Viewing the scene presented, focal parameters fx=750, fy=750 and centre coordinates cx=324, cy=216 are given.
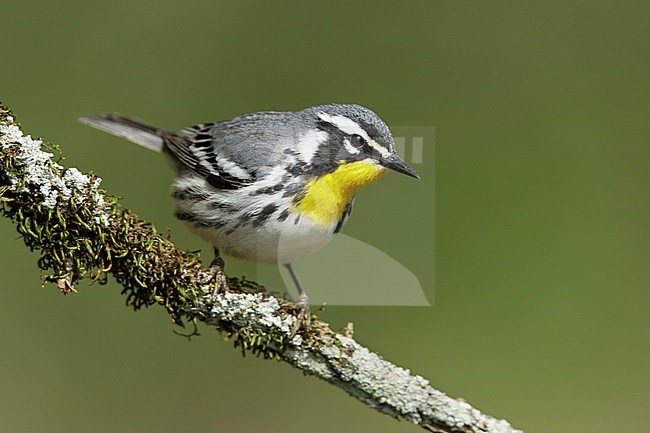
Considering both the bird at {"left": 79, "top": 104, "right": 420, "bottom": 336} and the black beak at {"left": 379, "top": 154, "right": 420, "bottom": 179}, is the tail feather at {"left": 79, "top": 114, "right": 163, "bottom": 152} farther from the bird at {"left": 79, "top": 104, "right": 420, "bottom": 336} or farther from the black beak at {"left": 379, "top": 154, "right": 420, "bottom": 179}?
the black beak at {"left": 379, "top": 154, "right": 420, "bottom": 179}

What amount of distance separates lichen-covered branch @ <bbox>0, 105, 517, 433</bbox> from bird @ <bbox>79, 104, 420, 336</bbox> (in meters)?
0.37

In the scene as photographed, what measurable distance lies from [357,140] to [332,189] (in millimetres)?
268

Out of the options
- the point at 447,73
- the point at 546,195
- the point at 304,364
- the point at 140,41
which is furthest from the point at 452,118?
the point at 304,364

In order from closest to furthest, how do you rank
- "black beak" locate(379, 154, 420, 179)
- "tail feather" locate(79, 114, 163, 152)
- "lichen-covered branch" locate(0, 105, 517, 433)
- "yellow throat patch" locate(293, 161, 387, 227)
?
"lichen-covered branch" locate(0, 105, 517, 433), "black beak" locate(379, 154, 420, 179), "yellow throat patch" locate(293, 161, 387, 227), "tail feather" locate(79, 114, 163, 152)

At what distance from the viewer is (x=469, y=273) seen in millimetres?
6363

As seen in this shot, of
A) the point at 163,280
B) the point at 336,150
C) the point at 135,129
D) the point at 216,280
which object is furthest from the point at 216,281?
the point at 135,129

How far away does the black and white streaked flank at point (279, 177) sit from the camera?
3.37 meters

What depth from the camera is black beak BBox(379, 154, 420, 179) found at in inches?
130

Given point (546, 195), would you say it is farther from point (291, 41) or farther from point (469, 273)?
point (291, 41)

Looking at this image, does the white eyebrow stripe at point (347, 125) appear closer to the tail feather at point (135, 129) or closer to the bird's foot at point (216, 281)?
the bird's foot at point (216, 281)

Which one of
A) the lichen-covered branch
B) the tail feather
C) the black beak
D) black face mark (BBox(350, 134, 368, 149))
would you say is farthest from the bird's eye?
the tail feather

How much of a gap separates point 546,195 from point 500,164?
0.50 metres

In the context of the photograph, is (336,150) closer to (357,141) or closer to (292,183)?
(357,141)

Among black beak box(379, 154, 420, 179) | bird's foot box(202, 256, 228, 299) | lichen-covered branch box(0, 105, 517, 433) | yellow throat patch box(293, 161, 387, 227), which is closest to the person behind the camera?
lichen-covered branch box(0, 105, 517, 433)
